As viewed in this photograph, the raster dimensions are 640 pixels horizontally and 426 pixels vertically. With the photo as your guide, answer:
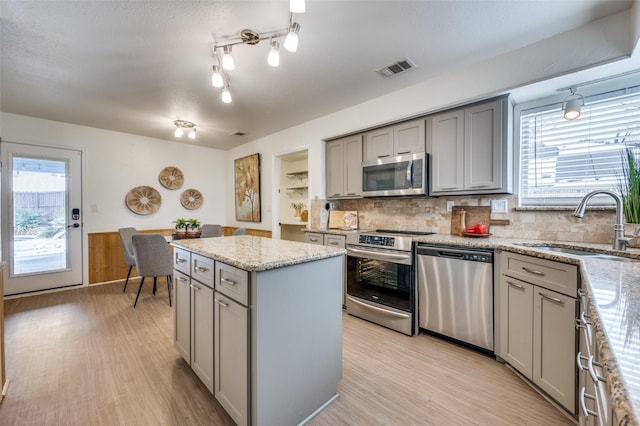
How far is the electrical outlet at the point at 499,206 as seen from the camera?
2.53m

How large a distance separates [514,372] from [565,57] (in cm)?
237

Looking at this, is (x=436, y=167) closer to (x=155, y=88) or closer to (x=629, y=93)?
(x=629, y=93)

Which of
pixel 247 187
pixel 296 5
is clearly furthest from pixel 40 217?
pixel 296 5

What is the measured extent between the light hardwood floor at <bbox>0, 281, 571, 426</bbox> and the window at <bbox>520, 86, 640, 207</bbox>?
5.25 feet

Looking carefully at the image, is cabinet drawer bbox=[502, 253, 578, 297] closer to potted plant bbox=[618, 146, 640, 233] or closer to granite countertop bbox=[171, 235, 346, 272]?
potted plant bbox=[618, 146, 640, 233]

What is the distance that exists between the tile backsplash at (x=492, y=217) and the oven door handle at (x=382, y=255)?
2.16ft

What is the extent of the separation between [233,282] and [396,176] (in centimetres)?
213

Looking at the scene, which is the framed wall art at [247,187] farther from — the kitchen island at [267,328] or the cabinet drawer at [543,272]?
the cabinet drawer at [543,272]

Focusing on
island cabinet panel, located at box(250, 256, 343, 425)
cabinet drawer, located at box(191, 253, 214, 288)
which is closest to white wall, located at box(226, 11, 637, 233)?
island cabinet panel, located at box(250, 256, 343, 425)

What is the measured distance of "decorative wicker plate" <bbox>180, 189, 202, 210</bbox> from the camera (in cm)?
524

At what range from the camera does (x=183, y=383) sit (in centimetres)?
187

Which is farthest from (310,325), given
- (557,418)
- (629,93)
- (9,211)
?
(9,211)

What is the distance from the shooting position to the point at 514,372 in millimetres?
1982

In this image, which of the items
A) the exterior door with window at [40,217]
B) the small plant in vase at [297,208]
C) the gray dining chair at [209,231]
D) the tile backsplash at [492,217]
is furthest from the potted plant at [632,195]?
the exterior door with window at [40,217]
